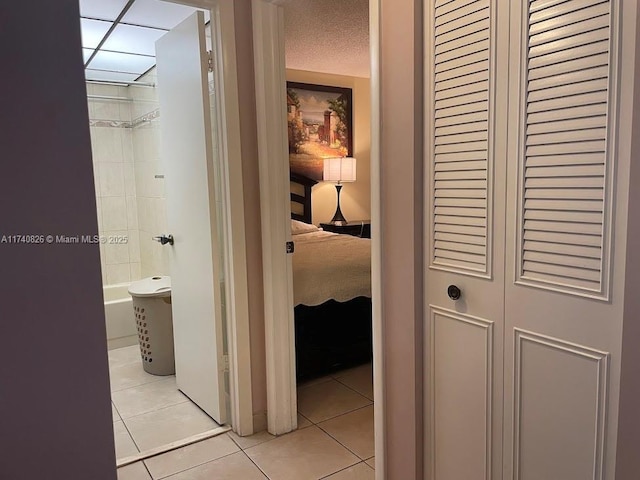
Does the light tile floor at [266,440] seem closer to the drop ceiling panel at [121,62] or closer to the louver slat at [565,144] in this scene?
the louver slat at [565,144]

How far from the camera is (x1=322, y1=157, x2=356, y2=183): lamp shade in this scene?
16.6 ft

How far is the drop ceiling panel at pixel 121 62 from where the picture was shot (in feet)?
11.3

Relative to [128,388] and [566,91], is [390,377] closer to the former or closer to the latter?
[566,91]

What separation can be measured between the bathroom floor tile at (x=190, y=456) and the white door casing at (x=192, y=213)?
0.57 feet

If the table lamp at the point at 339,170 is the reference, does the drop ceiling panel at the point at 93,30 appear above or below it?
above

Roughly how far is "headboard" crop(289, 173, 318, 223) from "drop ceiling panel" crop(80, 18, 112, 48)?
232 cm

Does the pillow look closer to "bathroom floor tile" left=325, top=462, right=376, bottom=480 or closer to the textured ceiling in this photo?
the textured ceiling

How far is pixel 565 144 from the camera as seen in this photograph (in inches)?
46.1

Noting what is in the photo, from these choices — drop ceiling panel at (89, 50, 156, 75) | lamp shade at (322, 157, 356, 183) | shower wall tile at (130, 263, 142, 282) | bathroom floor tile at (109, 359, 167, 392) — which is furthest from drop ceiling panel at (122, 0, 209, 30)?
lamp shade at (322, 157, 356, 183)

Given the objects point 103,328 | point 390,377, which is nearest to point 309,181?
point 390,377

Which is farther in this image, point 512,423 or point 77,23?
point 512,423

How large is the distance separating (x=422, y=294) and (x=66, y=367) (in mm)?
1083

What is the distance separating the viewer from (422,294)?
159 cm

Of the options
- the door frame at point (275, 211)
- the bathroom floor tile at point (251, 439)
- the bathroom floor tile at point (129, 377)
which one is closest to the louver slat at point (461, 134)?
the door frame at point (275, 211)
